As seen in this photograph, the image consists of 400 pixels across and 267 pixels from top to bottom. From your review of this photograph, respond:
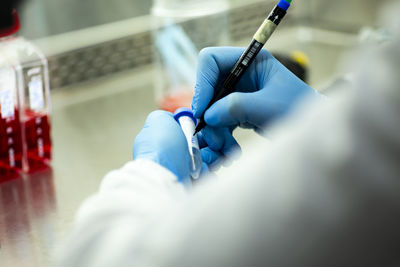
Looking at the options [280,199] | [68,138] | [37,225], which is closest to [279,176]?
[280,199]

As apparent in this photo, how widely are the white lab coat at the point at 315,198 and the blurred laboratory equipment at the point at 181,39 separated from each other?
3.77 feet

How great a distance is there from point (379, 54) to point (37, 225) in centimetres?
81

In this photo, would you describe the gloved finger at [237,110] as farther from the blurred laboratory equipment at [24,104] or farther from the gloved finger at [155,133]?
the blurred laboratory equipment at [24,104]

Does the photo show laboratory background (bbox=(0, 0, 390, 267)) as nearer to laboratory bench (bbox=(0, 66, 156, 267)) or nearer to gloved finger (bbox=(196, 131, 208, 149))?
laboratory bench (bbox=(0, 66, 156, 267))

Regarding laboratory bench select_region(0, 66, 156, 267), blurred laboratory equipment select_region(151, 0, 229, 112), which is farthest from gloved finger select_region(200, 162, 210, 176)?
blurred laboratory equipment select_region(151, 0, 229, 112)

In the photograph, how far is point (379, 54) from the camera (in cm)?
43

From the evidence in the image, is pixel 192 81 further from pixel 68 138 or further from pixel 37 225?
pixel 37 225

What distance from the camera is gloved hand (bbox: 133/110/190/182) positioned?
811 millimetres

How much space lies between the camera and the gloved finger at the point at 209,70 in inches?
38.7

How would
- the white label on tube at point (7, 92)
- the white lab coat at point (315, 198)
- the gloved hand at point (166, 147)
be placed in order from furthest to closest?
the white label on tube at point (7, 92)
the gloved hand at point (166, 147)
the white lab coat at point (315, 198)

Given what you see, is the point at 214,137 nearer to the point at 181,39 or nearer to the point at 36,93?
the point at 36,93

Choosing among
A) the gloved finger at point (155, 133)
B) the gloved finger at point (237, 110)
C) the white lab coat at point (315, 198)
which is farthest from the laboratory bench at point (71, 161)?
the white lab coat at point (315, 198)

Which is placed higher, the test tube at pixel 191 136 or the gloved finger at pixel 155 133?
the gloved finger at pixel 155 133

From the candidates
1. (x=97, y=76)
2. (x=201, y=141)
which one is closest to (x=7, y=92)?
(x=201, y=141)
